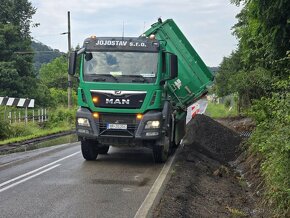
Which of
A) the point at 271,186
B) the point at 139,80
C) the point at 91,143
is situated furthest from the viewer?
the point at 91,143

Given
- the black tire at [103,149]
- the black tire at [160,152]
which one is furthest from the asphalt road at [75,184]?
the black tire at [160,152]

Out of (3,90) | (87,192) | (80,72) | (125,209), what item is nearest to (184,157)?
(80,72)

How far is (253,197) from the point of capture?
9.35 meters

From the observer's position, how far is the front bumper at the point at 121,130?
1109 cm

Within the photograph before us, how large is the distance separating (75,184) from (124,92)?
2788 millimetres

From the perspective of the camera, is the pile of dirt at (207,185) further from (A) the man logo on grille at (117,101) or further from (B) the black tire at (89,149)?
(B) the black tire at (89,149)

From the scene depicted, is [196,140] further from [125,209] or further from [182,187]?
[125,209]

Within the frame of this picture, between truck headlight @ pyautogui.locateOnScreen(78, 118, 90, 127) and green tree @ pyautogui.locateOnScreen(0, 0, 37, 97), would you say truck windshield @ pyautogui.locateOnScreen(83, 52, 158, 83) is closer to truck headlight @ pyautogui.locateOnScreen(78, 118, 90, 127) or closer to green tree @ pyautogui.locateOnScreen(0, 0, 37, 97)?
truck headlight @ pyautogui.locateOnScreen(78, 118, 90, 127)

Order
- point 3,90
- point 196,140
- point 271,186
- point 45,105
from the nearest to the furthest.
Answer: point 271,186, point 196,140, point 3,90, point 45,105

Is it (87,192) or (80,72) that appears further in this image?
(80,72)

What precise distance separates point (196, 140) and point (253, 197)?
7081 millimetres

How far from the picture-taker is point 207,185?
991 centimetres

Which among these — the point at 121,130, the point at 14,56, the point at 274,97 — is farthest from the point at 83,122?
the point at 14,56

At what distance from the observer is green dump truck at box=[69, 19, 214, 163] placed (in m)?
11.1
